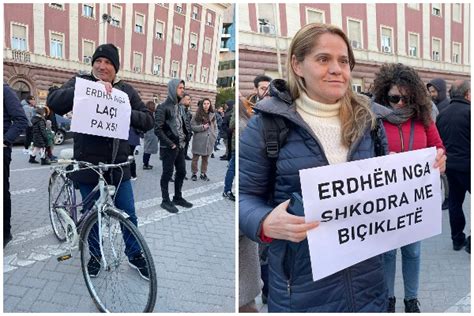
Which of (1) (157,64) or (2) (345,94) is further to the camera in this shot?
(1) (157,64)

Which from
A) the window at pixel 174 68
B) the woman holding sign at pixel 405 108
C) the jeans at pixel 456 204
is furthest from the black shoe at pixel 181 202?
the woman holding sign at pixel 405 108

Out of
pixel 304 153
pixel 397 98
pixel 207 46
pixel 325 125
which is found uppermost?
pixel 207 46

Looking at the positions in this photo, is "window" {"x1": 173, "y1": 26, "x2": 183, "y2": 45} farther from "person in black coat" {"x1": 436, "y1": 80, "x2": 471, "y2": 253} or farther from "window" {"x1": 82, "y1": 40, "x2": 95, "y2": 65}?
"person in black coat" {"x1": 436, "y1": 80, "x2": 471, "y2": 253}

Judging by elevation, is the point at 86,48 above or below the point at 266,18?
above

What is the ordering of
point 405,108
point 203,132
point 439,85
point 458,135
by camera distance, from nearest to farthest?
point 405,108 < point 458,135 < point 439,85 < point 203,132

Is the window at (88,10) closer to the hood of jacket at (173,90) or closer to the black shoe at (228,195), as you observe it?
the hood of jacket at (173,90)

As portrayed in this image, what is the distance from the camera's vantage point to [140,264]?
276 centimetres

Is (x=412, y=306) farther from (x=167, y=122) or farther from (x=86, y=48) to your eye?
(x=86, y=48)

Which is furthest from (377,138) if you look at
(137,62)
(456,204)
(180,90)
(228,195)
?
(137,62)

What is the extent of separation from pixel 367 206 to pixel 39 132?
880 centimetres

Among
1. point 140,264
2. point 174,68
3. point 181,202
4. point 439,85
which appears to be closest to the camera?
point 140,264

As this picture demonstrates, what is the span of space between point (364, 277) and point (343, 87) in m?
0.76

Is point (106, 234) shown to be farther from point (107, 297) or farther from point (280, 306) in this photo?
point (280, 306)

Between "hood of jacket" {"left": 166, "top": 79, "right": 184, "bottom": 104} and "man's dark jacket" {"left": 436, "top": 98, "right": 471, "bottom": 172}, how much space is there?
283 cm
